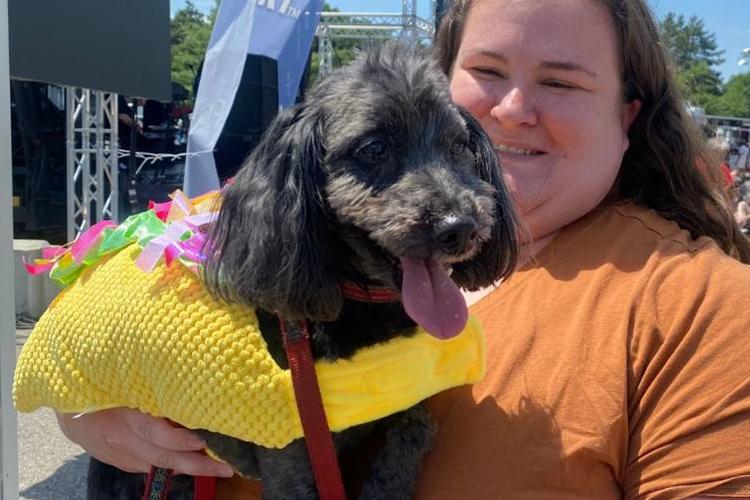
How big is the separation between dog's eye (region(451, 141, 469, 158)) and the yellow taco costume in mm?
352

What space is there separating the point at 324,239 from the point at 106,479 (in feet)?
2.92

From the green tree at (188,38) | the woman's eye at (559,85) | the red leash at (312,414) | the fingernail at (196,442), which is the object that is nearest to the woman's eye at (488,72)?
the woman's eye at (559,85)

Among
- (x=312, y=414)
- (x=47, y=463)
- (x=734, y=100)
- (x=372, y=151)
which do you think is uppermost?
(x=734, y=100)

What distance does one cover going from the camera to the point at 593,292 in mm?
1515

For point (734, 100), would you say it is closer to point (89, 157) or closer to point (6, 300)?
point (89, 157)

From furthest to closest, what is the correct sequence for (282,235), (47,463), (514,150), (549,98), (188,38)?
1. (188,38)
2. (47,463)
3. (514,150)
4. (549,98)
5. (282,235)

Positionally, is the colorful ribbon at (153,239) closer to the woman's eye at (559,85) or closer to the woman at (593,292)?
the woman at (593,292)

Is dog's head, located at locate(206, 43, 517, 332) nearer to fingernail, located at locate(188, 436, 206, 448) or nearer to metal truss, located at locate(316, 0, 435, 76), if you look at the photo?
fingernail, located at locate(188, 436, 206, 448)

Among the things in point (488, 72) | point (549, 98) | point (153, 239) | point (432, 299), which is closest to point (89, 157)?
point (153, 239)

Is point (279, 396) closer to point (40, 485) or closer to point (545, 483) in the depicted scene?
point (545, 483)

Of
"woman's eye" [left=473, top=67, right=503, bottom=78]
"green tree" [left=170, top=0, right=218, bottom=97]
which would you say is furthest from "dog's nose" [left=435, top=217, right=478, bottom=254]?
"green tree" [left=170, top=0, right=218, bottom=97]

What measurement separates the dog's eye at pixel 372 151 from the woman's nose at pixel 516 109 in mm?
409

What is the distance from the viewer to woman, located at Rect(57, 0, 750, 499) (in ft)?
4.36

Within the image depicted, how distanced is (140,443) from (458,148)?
3.03ft
